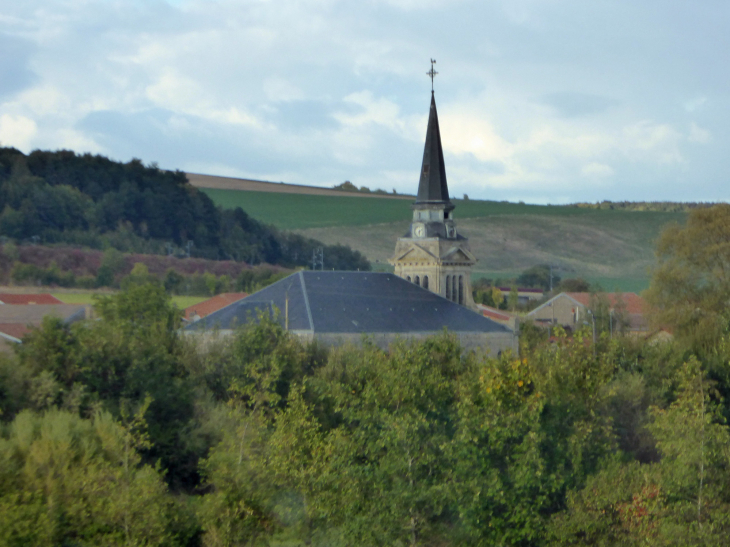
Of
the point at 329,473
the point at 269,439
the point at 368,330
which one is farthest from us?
the point at 368,330

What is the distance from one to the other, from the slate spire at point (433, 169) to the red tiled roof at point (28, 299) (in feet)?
81.6

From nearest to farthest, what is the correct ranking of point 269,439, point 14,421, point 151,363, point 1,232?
1. point 269,439
2. point 14,421
3. point 151,363
4. point 1,232

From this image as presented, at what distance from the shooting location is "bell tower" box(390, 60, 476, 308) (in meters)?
65.3

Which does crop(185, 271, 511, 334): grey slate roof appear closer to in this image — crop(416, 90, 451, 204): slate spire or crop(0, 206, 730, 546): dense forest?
crop(416, 90, 451, 204): slate spire

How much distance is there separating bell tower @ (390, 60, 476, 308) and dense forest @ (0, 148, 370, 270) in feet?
125

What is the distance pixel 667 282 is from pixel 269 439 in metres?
24.5

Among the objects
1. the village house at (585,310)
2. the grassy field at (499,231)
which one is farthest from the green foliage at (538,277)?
the village house at (585,310)

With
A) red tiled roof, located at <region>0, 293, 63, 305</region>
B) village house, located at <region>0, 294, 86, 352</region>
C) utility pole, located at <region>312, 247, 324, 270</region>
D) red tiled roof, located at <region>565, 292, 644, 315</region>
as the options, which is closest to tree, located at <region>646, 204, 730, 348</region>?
village house, located at <region>0, 294, 86, 352</region>

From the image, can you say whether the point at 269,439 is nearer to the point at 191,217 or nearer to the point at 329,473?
the point at 329,473

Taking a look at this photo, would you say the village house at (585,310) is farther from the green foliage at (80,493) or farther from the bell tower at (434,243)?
the green foliage at (80,493)

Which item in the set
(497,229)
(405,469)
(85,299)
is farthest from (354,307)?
(497,229)

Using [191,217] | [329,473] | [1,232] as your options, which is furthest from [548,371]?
[191,217]

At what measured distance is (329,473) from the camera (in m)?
23.8

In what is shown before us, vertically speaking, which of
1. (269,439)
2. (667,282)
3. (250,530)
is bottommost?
(250,530)
